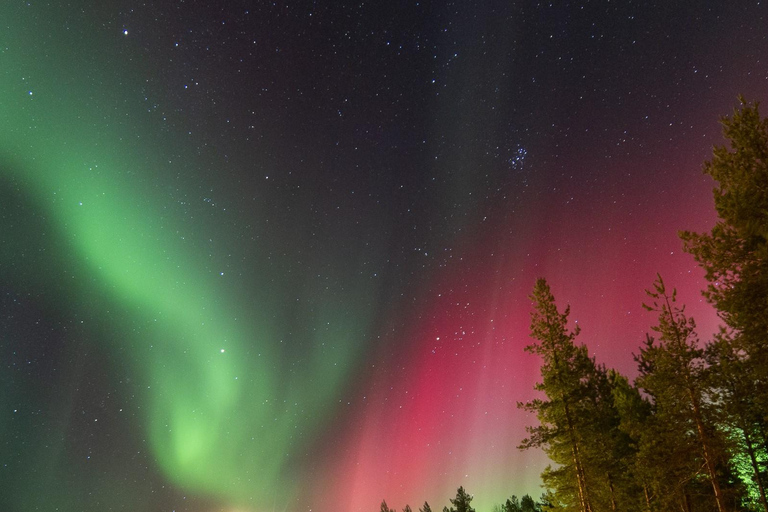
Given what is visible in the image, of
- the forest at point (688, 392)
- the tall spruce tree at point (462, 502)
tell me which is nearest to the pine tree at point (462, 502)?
the tall spruce tree at point (462, 502)

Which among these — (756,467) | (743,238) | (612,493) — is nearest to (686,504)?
(612,493)

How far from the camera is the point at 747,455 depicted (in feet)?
60.7

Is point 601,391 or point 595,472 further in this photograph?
point 601,391

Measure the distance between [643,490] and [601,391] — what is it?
4.67 metres

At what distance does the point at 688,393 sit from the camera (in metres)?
14.4

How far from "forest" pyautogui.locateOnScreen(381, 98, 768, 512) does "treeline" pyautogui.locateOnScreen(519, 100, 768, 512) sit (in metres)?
0.03

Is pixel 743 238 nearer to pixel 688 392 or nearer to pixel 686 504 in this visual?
pixel 688 392

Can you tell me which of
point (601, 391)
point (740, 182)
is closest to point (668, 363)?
point (740, 182)

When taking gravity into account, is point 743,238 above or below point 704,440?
above

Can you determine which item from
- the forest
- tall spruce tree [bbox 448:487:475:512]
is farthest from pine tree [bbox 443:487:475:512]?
the forest

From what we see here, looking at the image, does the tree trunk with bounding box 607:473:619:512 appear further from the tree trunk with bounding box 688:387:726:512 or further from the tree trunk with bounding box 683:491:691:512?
the tree trunk with bounding box 688:387:726:512

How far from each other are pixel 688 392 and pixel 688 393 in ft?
0.11

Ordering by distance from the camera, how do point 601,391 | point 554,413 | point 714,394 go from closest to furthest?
point 714,394, point 554,413, point 601,391

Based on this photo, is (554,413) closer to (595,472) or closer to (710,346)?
(595,472)
